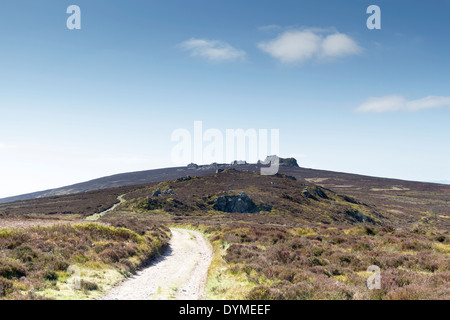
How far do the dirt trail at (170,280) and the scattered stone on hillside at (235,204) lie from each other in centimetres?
5726

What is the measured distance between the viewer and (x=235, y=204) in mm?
85062

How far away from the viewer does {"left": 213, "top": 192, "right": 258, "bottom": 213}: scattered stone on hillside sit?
83.8m

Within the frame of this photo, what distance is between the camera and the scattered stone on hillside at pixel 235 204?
83812 mm

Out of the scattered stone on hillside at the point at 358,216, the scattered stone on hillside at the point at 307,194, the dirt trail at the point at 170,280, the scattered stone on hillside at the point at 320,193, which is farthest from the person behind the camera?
the scattered stone on hillside at the point at 320,193

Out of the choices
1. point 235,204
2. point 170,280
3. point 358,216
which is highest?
point 170,280

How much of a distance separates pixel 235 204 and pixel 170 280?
69.3 metres

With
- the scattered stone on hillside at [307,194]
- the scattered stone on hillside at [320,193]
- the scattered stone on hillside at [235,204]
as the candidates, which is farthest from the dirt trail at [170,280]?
the scattered stone on hillside at [320,193]

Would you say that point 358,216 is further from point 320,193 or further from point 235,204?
point 235,204

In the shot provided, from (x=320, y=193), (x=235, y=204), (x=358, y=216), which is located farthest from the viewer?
(x=320, y=193)

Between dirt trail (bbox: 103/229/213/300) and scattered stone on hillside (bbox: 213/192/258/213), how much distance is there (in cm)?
5726

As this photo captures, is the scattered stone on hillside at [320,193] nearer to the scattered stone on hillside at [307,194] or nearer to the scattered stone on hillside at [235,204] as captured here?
the scattered stone on hillside at [307,194]

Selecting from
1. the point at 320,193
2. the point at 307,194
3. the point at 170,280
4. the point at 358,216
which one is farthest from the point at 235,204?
the point at 170,280

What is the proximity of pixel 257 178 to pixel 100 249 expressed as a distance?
107725 mm
